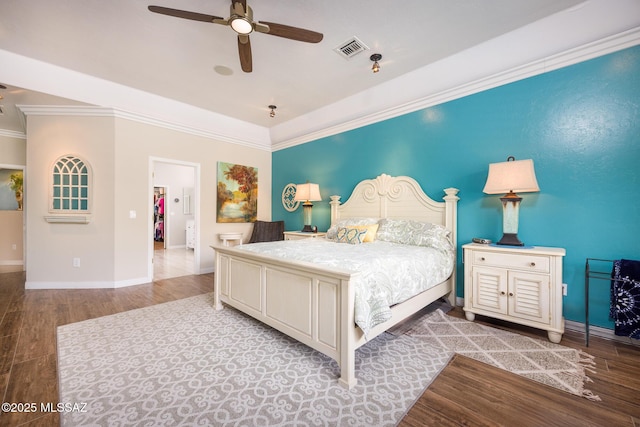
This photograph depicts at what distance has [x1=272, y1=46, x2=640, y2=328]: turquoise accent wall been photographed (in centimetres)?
241

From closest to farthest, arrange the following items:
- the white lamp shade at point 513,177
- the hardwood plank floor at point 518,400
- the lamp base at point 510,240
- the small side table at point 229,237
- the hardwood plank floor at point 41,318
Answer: the hardwood plank floor at point 518,400, the hardwood plank floor at point 41,318, the white lamp shade at point 513,177, the lamp base at point 510,240, the small side table at point 229,237

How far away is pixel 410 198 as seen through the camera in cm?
380

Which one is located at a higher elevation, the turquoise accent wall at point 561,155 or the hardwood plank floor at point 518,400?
the turquoise accent wall at point 561,155

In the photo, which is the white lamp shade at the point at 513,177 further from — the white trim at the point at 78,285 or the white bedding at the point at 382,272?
the white trim at the point at 78,285

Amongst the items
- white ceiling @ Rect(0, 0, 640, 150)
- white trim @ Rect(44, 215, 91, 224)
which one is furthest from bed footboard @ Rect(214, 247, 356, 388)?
white trim @ Rect(44, 215, 91, 224)

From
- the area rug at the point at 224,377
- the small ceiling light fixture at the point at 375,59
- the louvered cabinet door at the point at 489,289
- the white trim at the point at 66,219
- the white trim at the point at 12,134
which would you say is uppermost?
the small ceiling light fixture at the point at 375,59

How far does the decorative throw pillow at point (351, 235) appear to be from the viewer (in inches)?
133

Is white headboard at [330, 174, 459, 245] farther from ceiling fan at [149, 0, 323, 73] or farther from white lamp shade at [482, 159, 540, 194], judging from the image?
ceiling fan at [149, 0, 323, 73]

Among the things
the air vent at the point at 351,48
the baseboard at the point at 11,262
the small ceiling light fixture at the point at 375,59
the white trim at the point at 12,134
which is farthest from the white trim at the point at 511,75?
the baseboard at the point at 11,262

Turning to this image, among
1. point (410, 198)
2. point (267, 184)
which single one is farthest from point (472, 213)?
point (267, 184)

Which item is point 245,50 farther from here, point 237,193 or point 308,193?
point 237,193

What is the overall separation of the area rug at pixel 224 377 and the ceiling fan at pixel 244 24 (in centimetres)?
275

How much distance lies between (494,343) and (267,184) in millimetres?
5149

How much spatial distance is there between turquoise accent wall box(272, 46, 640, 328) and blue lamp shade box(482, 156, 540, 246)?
0.25 meters
